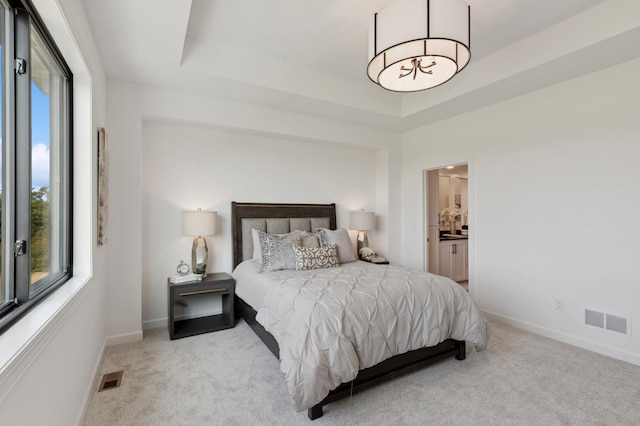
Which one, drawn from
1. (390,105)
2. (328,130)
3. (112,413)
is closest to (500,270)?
(390,105)

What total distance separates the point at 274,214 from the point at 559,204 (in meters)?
3.25

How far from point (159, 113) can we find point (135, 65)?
1.77 feet

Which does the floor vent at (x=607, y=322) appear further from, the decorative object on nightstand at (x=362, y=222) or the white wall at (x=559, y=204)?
the decorative object on nightstand at (x=362, y=222)

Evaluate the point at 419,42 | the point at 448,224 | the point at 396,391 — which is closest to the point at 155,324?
the point at 396,391

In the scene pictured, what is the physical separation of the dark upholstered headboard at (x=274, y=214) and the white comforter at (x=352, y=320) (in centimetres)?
110

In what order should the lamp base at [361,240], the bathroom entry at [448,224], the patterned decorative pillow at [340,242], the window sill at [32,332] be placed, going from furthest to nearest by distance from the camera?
the bathroom entry at [448,224] → the lamp base at [361,240] → the patterned decorative pillow at [340,242] → the window sill at [32,332]

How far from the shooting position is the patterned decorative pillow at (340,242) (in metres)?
3.91

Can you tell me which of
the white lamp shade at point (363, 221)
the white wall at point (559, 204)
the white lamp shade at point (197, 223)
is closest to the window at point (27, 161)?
the white lamp shade at point (197, 223)

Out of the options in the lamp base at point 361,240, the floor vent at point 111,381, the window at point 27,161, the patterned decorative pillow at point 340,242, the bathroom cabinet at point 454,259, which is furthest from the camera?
the bathroom cabinet at point 454,259

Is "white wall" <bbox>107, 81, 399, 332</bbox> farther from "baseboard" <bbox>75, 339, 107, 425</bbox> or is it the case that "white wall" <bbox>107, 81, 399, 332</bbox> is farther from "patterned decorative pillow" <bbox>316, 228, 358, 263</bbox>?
"patterned decorative pillow" <bbox>316, 228, 358, 263</bbox>

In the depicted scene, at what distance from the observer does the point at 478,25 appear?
2.71 m

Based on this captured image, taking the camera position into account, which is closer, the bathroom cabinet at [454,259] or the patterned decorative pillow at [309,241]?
the patterned decorative pillow at [309,241]

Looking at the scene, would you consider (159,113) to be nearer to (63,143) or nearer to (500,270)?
(63,143)

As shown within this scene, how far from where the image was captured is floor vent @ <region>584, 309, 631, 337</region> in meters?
2.76
